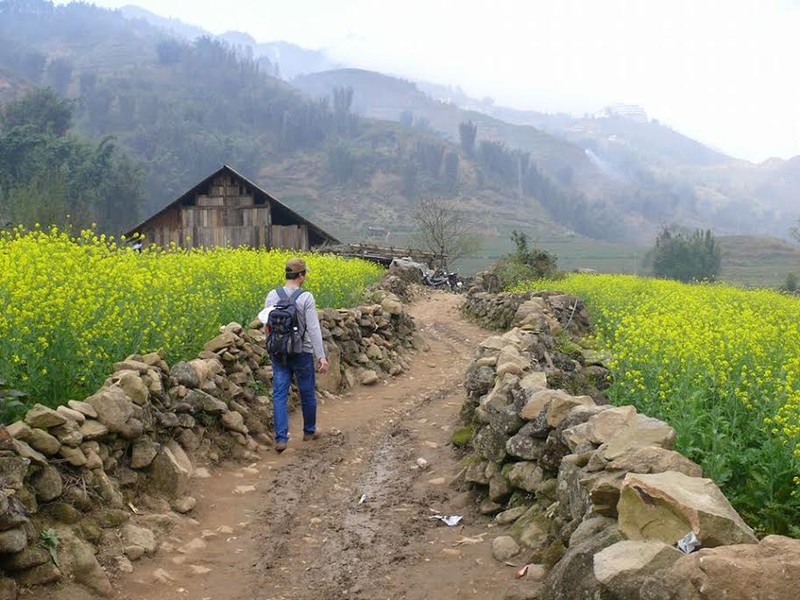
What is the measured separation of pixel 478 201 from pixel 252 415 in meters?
143

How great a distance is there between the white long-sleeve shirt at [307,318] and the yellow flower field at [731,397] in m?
3.58

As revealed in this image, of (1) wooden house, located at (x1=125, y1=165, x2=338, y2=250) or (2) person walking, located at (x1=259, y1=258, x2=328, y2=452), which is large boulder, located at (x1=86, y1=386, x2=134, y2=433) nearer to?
(2) person walking, located at (x1=259, y1=258, x2=328, y2=452)

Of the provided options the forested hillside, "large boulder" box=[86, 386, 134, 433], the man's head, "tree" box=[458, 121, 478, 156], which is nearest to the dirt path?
"large boulder" box=[86, 386, 134, 433]

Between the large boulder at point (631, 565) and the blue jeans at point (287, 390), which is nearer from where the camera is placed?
the large boulder at point (631, 565)

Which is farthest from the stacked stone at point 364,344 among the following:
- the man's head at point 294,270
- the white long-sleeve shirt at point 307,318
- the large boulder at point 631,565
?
the large boulder at point 631,565

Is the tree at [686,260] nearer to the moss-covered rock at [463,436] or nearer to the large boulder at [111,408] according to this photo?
the moss-covered rock at [463,436]

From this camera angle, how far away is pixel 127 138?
417 feet

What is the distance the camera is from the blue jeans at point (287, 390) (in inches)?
334

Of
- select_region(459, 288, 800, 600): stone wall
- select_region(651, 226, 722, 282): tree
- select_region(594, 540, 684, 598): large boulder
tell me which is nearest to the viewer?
select_region(459, 288, 800, 600): stone wall

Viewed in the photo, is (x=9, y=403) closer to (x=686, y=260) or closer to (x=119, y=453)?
(x=119, y=453)

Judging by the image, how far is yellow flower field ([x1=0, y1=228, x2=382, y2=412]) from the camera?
6.48m

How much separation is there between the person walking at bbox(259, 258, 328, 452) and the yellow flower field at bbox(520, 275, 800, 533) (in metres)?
3.64

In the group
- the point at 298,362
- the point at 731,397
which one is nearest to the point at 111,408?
the point at 298,362

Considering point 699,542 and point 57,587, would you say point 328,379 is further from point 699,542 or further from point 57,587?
point 699,542
